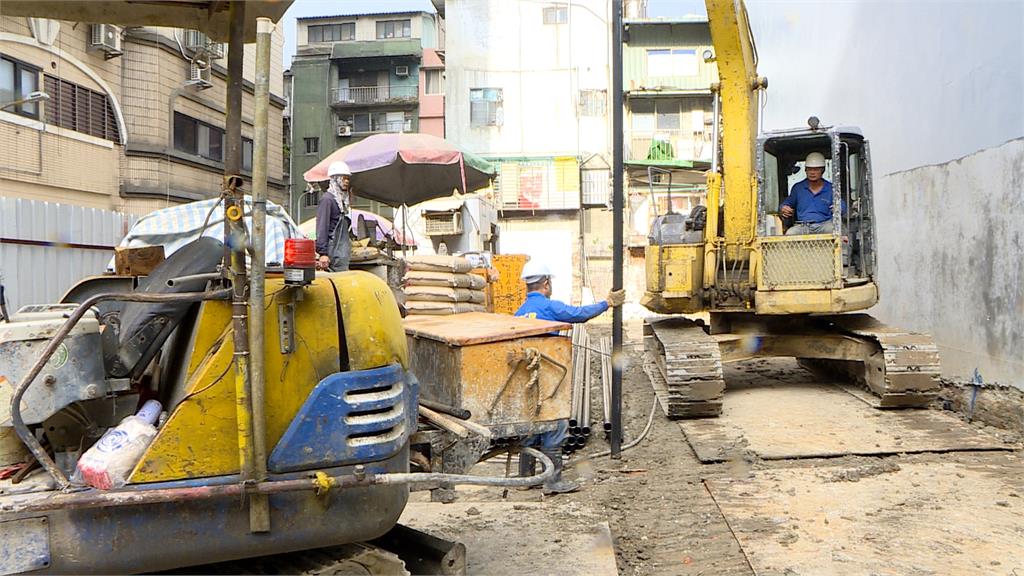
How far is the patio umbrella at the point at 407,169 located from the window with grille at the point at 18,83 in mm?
8447

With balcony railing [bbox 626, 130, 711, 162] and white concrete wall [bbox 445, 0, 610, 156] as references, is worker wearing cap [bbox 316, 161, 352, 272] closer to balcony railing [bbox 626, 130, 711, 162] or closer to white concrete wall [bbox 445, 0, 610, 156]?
white concrete wall [bbox 445, 0, 610, 156]

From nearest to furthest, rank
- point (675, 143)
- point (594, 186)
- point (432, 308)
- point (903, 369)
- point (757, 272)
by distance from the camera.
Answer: point (432, 308) < point (903, 369) < point (757, 272) < point (594, 186) < point (675, 143)

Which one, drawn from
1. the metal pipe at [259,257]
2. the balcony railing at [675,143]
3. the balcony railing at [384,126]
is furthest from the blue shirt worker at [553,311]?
the balcony railing at [384,126]

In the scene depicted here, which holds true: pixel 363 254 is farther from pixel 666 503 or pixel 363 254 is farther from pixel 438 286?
pixel 666 503

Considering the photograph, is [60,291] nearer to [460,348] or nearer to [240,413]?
[460,348]

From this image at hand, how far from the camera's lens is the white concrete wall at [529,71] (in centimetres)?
3456

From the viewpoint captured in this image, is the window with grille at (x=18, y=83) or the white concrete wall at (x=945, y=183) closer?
the white concrete wall at (x=945, y=183)

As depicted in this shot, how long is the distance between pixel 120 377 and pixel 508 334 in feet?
7.45

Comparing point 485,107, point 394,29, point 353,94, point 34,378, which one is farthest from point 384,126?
point 34,378

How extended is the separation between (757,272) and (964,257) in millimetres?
2786

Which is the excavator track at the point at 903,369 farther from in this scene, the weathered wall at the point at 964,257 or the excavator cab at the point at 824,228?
the weathered wall at the point at 964,257

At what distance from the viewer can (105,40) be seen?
17.2 meters

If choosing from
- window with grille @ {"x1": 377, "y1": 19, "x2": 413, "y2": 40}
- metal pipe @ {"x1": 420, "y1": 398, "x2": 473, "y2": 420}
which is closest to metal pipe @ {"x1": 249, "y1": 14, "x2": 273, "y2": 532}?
metal pipe @ {"x1": 420, "y1": 398, "x2": 473, "y2": 420}

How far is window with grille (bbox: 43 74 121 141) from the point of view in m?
16.3
